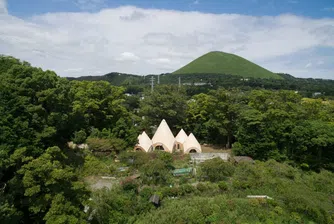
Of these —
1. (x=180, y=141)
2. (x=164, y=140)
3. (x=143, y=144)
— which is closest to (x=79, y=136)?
(x=143, y=144)

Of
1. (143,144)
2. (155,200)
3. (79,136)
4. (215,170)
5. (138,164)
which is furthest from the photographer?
(143,144)

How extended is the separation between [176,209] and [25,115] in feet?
28.6

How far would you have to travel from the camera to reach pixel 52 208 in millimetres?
8453

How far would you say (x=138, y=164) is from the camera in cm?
1596

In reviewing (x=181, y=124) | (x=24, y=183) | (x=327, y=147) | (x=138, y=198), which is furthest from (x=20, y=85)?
(x=327, y=147)

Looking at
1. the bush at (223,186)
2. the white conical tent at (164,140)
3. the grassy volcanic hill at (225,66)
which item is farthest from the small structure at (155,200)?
the grassy volcanic hill at (225,66)

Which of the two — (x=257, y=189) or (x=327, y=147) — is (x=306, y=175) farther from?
(x=257, y=189)

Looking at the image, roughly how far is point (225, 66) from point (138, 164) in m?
116

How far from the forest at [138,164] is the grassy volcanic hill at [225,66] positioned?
3770 inches

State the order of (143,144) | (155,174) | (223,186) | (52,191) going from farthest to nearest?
(143,144) → (155,174) → (223,186) → (52,191)

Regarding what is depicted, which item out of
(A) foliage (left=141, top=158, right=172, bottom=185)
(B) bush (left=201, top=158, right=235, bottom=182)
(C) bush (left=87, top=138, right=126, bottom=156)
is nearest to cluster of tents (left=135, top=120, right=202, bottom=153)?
(C) bush (left=87, top=138, right=126, bottom=156)

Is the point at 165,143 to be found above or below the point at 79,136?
below

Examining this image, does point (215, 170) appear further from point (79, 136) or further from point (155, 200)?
point (79, 136)

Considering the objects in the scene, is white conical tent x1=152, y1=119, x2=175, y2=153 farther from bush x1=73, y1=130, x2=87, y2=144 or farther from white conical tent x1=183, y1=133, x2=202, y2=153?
bush x1=73, y1=130, x2=87, y2=144
